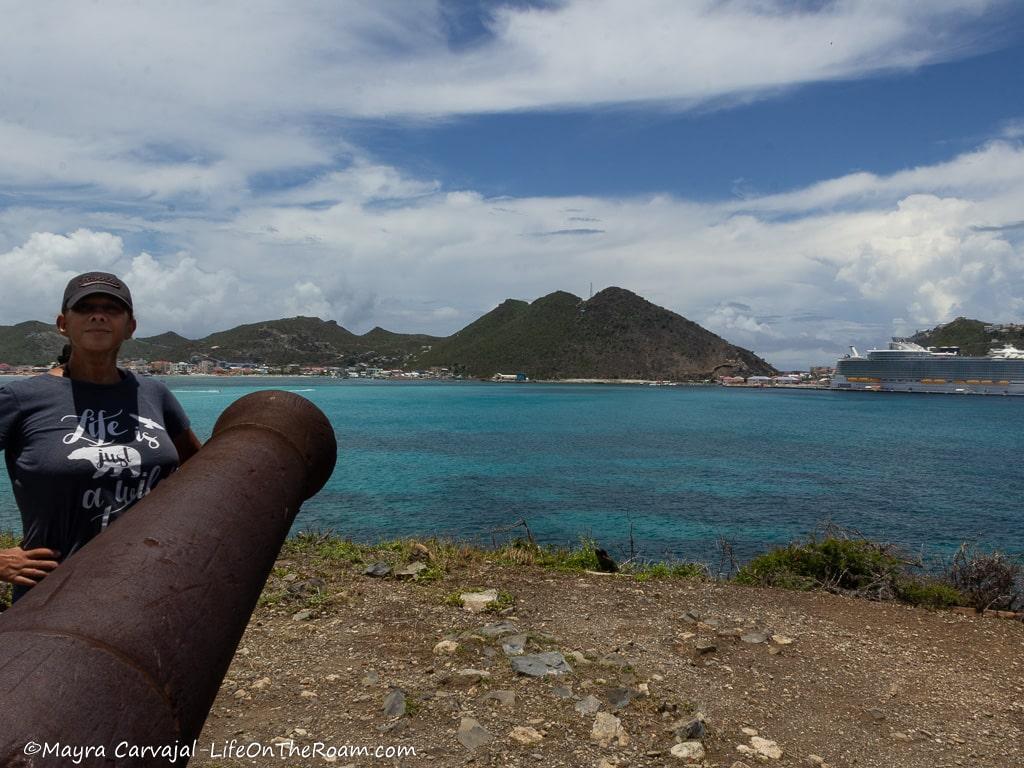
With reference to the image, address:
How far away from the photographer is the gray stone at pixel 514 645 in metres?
5.38

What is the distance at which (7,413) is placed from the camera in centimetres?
251

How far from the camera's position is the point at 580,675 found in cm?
507

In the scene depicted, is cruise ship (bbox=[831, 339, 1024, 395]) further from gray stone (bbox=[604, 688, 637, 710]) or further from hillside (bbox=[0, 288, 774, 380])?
gray stone (bbox=[604, 688, 637, 710])

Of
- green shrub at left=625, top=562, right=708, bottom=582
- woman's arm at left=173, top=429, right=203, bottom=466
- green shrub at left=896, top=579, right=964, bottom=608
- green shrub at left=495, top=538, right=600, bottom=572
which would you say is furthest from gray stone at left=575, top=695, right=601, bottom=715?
green shrub at left=896, top=579, right=964, bottom=608

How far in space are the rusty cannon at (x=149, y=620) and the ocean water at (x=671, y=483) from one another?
38.8ft

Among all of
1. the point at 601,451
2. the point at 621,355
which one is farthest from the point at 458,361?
the point at 601,451

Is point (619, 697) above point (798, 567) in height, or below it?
above

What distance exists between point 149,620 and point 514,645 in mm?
4058

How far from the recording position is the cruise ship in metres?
112

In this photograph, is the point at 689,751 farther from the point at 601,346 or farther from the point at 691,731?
the point at 601,346

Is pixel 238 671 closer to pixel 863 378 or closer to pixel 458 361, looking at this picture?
pixel 863 378

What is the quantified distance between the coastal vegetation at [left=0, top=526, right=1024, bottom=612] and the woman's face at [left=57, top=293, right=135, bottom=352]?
5.04m

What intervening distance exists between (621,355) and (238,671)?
16018 centimetres

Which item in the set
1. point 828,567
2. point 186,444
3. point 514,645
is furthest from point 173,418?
point 828,567
